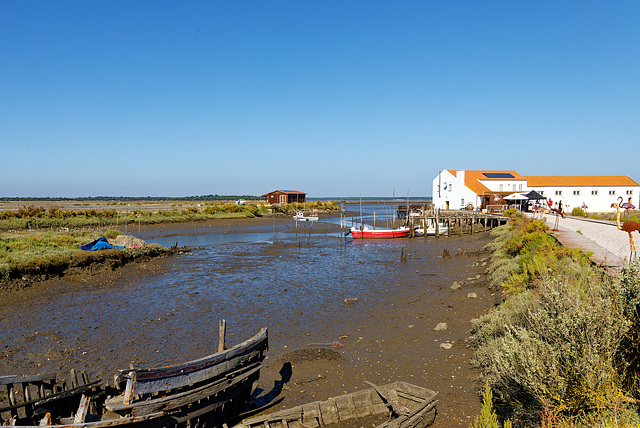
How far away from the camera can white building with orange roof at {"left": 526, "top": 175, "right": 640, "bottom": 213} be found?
52.4 metres

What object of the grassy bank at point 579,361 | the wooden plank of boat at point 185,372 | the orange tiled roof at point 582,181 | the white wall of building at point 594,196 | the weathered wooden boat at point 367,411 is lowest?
the weathered wooden boat at point 367,411

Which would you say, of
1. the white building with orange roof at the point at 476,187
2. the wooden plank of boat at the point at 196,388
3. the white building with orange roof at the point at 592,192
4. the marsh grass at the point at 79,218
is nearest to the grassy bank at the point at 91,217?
the marsh grass at the point at 79,218

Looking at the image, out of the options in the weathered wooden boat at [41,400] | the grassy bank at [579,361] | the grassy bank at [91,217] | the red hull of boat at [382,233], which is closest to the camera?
the grassy bank at [579,361]

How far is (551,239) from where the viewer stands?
18734mm

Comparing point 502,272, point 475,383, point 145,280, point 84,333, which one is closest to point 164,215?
point 145,280

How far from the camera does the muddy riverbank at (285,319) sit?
11266 mm

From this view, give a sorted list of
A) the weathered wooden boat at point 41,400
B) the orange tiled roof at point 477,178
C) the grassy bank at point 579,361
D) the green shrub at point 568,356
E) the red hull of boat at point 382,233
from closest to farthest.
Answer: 1. the grassy bank at point 579,361
2. the green shrub at point 568,356
3. the weathered wooden boat at point 41,400
4. the red hull of boat at point 382,233
5. the orange tiled roof at point 477,178

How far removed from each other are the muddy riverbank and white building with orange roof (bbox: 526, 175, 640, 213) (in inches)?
1166

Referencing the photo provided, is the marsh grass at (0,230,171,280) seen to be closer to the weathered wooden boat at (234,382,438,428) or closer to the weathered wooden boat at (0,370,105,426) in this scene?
the weathered wooden boat at (0,370,105,426)

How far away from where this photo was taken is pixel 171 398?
7.11m

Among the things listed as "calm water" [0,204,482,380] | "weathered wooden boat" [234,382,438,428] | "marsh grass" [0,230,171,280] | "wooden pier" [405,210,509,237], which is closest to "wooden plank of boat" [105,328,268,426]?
"weathered wooden boat" [234,382,438,428]

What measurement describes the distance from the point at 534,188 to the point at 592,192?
707 cm

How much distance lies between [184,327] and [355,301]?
26.2 feet

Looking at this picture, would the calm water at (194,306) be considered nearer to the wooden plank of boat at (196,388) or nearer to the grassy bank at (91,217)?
the wooden plank of boat at (196,388)
